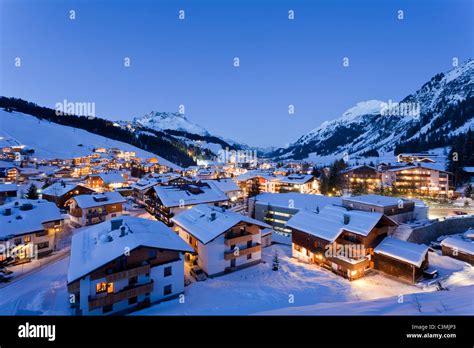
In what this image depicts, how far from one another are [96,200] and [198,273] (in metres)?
21.1

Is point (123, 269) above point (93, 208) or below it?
below

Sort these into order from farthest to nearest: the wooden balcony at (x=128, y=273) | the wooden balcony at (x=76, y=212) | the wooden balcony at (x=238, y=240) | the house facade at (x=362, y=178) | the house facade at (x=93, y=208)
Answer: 1. the house facade at (x=362, y=178)
2. the wooden balcony at (x=76, y=212)
3. the house facade at (x=93, y=208)
4. the wooden balcony at (x=238, y=240)
5. the wooden balcony at (x=128, y=273)

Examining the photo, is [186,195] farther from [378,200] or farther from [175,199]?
[378,200]

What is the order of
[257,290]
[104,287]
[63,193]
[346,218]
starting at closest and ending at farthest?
[104,287], [257,290], [346,218], [63,193]

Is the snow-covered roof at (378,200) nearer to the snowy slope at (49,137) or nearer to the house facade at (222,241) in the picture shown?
the house facade at (222,241)

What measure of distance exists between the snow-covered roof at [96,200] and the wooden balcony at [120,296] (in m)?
20.7

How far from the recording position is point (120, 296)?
12867mm

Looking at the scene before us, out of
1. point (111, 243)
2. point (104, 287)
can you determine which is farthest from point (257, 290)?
point (111, 243)

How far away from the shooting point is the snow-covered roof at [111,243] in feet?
41.2

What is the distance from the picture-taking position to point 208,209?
75.4 ft

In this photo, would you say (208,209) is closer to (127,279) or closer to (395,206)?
(127,279)

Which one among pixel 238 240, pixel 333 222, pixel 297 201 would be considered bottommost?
pixel 238 240

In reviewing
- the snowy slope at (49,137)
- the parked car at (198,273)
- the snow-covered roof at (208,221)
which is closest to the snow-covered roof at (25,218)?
the snow-covered roof at (208,221)
